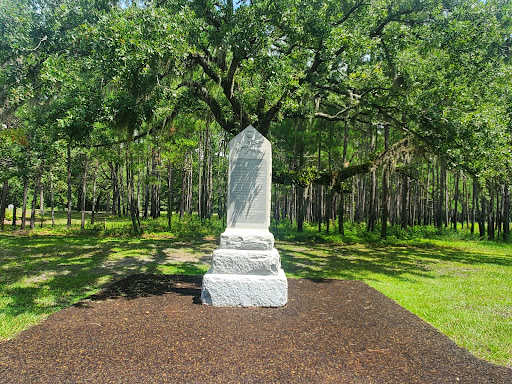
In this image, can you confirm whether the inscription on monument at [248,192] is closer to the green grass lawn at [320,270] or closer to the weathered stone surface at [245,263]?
the weathered stone surface at [245,263]

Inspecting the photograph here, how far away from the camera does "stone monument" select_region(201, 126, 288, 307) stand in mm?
5113

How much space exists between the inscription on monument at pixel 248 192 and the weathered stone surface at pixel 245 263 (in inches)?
27.3

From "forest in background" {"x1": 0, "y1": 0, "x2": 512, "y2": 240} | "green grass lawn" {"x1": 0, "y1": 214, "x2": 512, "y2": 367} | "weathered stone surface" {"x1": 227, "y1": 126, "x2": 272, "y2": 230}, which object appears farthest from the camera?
"forest in background" {"x1": 0, "y1": 0, "x2": 512, "y2": 240}

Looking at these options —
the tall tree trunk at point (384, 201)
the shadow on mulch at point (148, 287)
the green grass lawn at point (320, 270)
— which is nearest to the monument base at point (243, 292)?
the shadow on mulch at point (148, 287)

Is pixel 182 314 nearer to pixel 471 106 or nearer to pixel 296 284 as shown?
pixel 296 284

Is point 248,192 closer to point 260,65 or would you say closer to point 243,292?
point 243,292

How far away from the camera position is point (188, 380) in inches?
110

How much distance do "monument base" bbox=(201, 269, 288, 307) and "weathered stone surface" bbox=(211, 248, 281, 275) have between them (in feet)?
0.66

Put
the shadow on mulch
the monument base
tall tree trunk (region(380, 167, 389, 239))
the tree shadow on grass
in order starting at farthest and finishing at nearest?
tall tree trunk (region(380, 167, 389, 239))
the shadow on mulch
the tree shadow on grass
the monument base

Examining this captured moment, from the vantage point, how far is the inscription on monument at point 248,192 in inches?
231

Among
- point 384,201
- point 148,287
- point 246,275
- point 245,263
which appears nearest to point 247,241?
point 245,263

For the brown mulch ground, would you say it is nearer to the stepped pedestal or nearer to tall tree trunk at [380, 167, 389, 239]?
the stepped pedestal

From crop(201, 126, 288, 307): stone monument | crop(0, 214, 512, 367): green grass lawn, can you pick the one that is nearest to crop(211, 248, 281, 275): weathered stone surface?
crop(201, 126, 288, 307): stone monument

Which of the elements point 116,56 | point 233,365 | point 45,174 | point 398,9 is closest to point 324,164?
point 398,9
